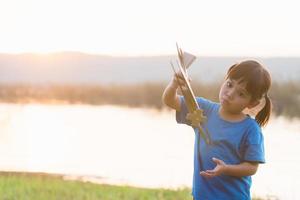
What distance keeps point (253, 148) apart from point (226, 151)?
0.11m

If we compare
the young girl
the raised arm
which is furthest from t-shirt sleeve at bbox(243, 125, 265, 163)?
the raised arm

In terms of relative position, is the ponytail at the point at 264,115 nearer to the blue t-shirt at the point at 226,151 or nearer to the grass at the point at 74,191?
the blue t-shirt at the point at 226,151

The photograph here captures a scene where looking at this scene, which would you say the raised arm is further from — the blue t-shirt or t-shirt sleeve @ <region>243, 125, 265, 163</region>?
t-shirt sleeve @ <region>243, 125, 265, 163</region>

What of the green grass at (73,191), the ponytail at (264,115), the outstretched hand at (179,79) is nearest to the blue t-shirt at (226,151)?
the ponytail at (264,115)

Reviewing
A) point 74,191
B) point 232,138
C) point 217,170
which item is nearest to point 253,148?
point 232,138

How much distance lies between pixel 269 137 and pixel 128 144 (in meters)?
1.74

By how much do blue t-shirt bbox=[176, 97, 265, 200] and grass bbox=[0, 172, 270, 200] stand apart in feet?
10.3

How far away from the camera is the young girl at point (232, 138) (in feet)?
9.93

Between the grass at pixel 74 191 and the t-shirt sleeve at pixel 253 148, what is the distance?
3.23 meters

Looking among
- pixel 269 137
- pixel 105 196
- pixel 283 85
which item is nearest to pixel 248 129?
pixel 105 196

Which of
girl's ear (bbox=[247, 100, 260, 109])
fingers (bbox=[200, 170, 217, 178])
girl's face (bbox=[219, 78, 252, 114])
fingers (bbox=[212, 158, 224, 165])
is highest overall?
girl's face (bbox=[219, 78, 252, 114])

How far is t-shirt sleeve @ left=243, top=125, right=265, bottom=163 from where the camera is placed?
3035 mm

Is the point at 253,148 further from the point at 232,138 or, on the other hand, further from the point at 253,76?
the point at 253,76

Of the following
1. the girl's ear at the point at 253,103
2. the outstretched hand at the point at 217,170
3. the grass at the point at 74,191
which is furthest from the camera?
the grass at the point at 74,191
